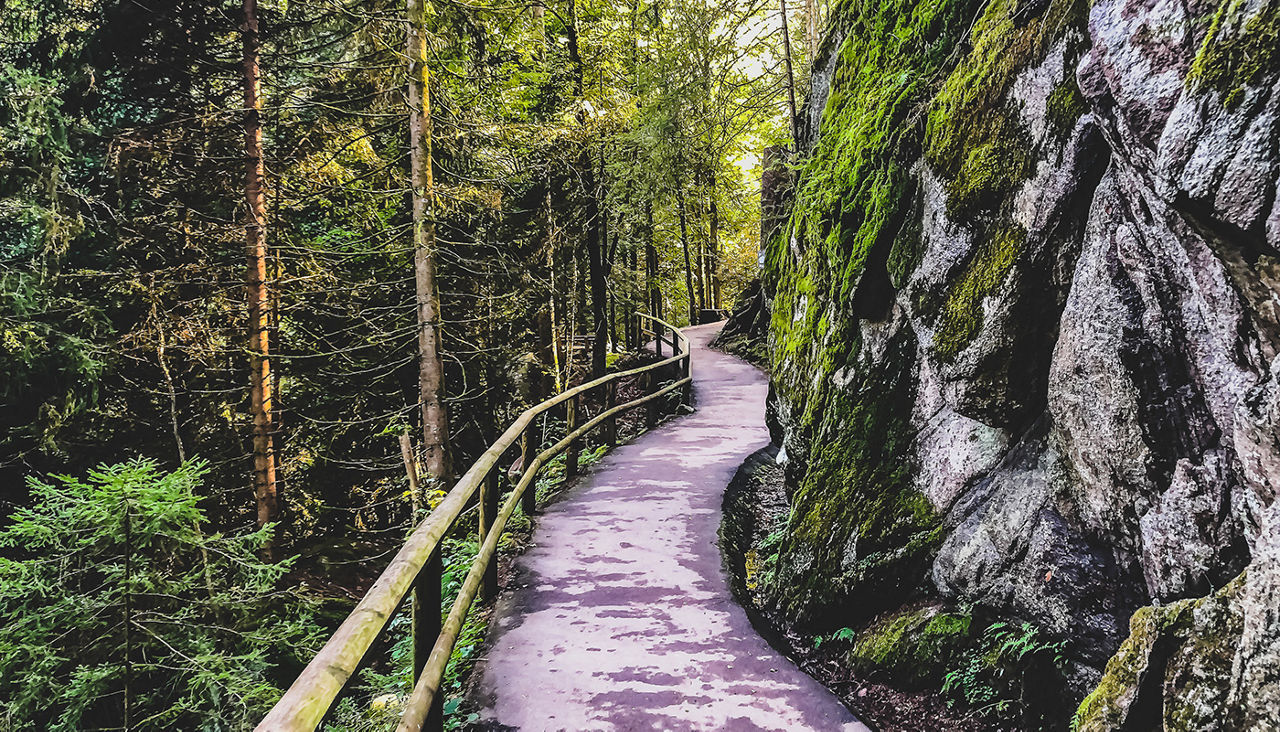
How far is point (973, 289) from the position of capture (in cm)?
386

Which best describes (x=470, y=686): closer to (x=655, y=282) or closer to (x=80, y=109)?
(x=80, y=109)

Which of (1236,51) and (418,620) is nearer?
(1236,51)

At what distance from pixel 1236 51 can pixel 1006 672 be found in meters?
2.78

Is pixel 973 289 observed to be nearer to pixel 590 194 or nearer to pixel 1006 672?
pixel 1006 672

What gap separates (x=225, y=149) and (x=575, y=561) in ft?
29.2

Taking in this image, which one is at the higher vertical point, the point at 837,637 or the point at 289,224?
the point at 289,224

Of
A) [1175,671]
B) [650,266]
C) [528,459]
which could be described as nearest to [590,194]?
[528,459]

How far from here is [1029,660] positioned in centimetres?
312

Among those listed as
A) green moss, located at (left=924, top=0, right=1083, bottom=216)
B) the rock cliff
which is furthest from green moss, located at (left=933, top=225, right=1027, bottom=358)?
green moss, located at (left=924, top=0, right=1083, bottom=216)

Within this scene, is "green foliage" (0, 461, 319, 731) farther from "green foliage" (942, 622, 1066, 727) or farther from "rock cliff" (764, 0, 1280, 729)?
"green foliage" (942, 622, 1066, 727)

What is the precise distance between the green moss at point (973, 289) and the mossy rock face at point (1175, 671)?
188cm

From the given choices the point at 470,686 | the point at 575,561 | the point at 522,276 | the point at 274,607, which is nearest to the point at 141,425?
the point at 274,607

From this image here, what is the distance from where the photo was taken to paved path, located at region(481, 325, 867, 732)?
11.6 feet

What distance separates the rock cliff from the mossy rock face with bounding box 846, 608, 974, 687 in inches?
6.3
